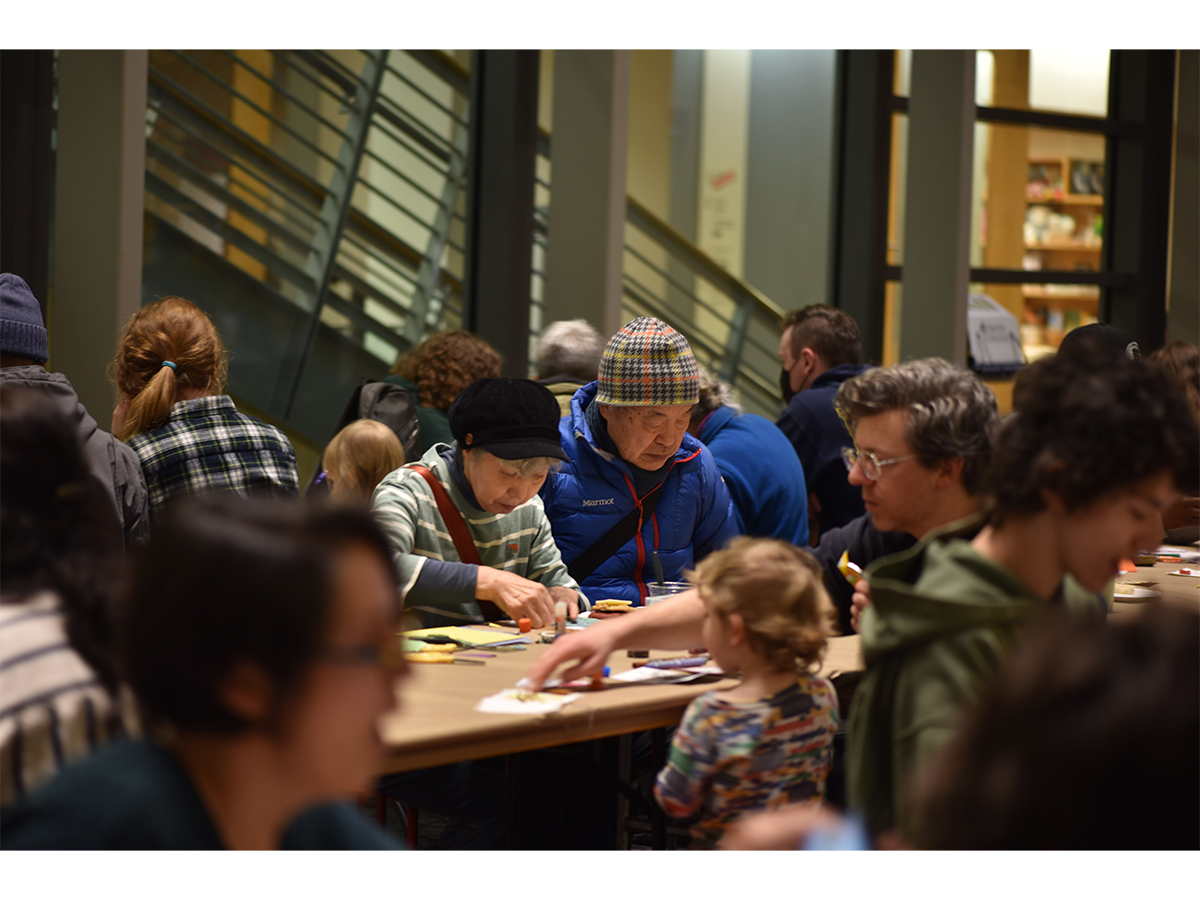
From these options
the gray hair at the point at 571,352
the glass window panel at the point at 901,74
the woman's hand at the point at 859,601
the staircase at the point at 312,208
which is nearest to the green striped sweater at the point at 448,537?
the woman's hand at the point at 859,601

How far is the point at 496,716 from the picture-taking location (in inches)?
105

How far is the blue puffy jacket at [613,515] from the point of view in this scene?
4.17 m

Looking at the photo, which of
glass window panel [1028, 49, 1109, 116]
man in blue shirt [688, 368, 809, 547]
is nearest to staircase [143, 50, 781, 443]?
man in blue shirt [688, 368, 809, 547]

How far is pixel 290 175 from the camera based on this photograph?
720 cm

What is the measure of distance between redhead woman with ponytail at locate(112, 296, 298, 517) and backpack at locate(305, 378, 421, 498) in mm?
1074

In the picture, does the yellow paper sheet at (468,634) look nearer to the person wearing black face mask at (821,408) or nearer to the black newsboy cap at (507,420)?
the black newsboy cap at (507,420)

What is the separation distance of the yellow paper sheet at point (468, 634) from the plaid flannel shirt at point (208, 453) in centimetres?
103

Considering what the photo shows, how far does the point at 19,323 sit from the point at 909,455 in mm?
2536

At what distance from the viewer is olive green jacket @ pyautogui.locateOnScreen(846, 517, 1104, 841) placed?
185 centimetres

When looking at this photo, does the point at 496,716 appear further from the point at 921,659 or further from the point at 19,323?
the point at 19,323

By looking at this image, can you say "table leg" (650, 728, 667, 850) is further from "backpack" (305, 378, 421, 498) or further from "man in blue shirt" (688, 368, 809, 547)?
"backpack" (305, 378, 421, 498)

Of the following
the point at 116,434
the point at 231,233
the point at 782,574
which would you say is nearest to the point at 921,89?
the point at 231,233

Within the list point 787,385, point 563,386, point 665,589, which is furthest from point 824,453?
point 665,589
